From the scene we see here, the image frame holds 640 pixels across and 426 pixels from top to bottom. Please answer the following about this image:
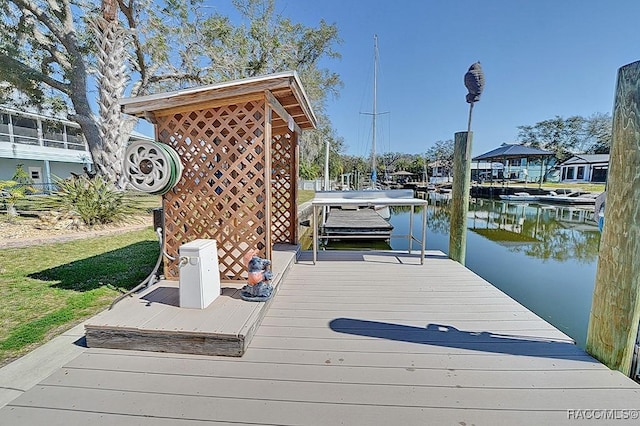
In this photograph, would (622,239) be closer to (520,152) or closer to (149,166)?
(149,166)

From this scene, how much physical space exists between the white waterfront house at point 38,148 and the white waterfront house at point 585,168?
139ft

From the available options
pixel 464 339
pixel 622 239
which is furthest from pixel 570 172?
pixel 464 339

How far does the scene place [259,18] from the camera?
1263cm

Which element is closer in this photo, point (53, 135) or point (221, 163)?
point (221, 163)

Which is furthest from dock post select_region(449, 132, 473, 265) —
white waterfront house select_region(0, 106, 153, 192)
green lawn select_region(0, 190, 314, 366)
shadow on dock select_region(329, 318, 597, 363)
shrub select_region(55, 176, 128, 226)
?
white waterfront house select_region(0, 106, 153, 192)

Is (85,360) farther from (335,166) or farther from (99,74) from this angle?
(335,166)

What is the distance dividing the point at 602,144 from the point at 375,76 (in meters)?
39.4

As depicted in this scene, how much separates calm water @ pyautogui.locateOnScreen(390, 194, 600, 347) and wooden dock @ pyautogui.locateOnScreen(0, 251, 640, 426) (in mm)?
2185

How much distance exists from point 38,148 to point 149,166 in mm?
19893

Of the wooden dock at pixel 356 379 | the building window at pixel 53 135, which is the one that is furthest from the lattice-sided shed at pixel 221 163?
the building window at pixel 53 135

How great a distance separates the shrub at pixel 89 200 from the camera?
6426 mm

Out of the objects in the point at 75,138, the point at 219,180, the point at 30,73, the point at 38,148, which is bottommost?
the point at 219,180

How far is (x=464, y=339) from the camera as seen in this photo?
228cm

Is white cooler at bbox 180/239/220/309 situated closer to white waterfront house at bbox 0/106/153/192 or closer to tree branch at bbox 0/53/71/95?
tree branch at bbox 0/53/71/95
